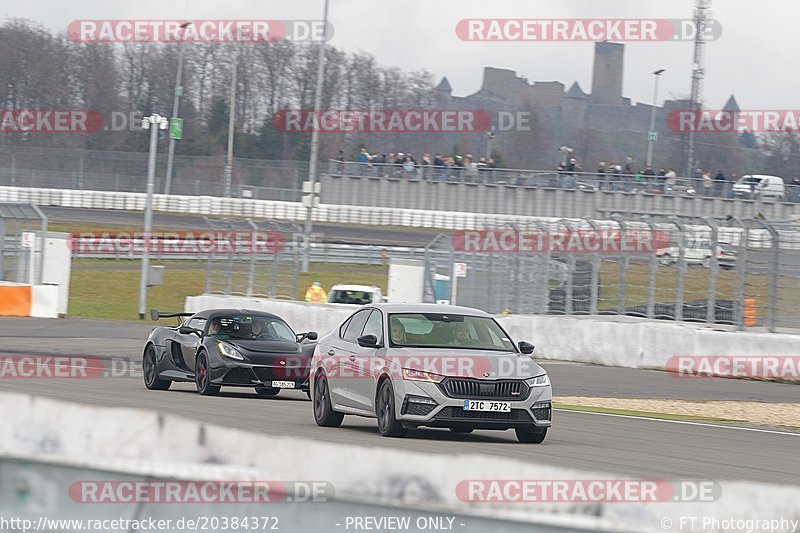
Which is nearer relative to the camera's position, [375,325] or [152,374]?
[375,325]

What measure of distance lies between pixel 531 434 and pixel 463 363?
95cm

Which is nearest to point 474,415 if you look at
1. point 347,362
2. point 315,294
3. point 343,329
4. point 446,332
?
point 446,332

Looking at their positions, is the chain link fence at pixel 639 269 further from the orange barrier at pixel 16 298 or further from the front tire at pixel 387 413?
the orange barrier at pixel 16 298

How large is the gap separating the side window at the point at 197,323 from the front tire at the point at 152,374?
681 mm

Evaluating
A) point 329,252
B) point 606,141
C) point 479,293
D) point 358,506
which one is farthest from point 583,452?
point 606,141

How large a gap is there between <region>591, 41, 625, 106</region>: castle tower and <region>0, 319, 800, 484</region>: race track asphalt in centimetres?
11378

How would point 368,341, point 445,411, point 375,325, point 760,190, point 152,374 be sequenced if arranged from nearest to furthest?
point 445,411 < point 368,341 < point 375,325 < point 152,374 < point 760,190

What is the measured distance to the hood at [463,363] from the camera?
1147 centimetres

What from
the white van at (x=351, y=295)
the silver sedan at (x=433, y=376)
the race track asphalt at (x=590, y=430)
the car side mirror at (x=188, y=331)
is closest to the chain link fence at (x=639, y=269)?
the race track asphalt at (x=590, y=430)

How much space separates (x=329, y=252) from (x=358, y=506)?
1641 inches

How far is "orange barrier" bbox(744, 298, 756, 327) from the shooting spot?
22.3 meters

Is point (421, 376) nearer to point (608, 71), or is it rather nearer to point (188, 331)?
point (188, 331)

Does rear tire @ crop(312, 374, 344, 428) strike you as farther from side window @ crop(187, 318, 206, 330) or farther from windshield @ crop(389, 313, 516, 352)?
side window @ crop(187, 318, 206, 330)

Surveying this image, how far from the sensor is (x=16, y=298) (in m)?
34.7
